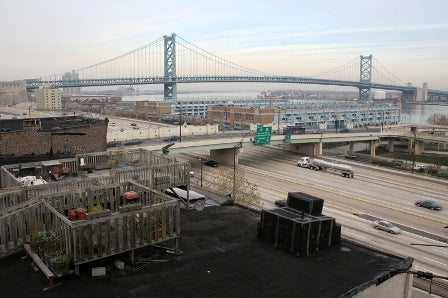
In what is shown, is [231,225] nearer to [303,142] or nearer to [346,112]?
[303,142]

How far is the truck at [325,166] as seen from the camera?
41938 mm

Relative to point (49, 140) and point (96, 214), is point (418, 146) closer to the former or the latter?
point (49, 140)

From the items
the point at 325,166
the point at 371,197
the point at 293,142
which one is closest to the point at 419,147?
the point at 293,142

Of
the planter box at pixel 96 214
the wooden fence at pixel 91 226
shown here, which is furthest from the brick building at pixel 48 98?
the planter box at pixel 96 214

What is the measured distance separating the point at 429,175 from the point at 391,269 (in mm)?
37584

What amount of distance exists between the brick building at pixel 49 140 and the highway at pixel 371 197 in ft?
39.7

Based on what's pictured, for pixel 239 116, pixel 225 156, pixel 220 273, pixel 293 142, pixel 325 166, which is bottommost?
pixel 325 166

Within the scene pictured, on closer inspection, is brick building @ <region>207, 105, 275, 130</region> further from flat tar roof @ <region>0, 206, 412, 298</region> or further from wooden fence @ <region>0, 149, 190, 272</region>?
flat tar roof @ <region>0, 206, 412, 298</region>

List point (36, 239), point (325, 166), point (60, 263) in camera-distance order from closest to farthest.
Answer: point (60, 263)
point (36, 239)
point (325, 166)

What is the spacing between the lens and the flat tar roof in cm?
850

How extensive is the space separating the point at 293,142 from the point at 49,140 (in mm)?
31534

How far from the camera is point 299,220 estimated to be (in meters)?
10.7

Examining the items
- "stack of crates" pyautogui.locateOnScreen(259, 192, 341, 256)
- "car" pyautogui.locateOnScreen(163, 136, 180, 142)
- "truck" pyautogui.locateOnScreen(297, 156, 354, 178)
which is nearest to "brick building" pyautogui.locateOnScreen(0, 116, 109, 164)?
"stack of crates" pyautogui.locateOnScreen(259, 192, 341, 256)

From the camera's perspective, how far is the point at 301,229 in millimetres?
10570
